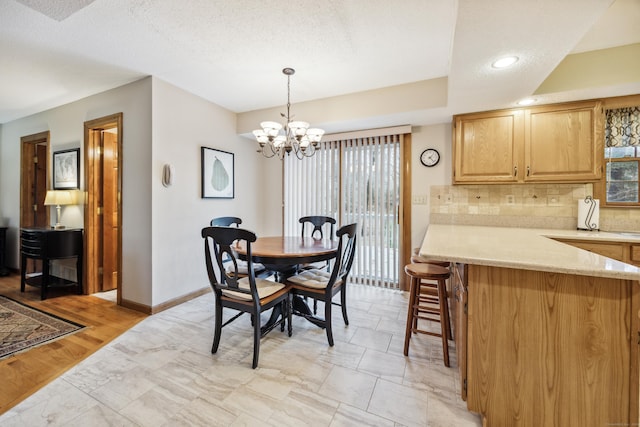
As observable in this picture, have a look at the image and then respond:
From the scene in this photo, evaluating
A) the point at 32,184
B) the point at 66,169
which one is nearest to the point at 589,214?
the point at 66,169

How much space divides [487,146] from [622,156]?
3.96ft

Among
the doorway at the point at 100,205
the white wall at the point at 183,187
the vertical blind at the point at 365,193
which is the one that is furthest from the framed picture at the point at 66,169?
the vertical blind at the point at 365,193

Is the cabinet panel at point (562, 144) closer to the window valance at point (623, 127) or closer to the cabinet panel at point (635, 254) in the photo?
the window valance at point (623, 127)

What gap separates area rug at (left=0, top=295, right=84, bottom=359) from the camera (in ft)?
6.99

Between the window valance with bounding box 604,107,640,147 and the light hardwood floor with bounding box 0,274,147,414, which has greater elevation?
the window valance with bounding box 604,107,640,147

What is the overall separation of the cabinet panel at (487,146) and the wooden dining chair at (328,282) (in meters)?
1.59

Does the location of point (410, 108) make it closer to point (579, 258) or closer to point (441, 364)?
point (579, 258)

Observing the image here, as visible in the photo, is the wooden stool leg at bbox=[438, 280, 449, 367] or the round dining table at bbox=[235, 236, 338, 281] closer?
the wooden stool leg at bbox=[438, 280, 449, 367]

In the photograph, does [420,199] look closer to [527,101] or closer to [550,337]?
[527,101]

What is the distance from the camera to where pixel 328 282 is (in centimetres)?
219

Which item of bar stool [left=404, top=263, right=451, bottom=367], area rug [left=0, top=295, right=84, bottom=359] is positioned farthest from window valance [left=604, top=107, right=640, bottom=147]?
area rug [left=0, top=295, right=84, bottom=359]

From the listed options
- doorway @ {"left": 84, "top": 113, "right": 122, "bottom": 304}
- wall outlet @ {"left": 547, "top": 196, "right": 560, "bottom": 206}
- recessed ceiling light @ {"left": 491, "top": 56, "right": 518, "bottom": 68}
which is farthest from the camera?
doorway @ {"left": 84, "top": 113, "right": 122, "bottom": 304}

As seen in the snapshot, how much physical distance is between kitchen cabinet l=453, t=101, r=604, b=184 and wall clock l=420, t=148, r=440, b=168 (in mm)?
335

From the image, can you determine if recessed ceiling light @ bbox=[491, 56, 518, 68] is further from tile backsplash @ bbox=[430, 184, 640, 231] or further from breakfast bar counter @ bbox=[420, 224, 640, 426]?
tile backsplash @ bbox=[430, 184, 640, 231]
